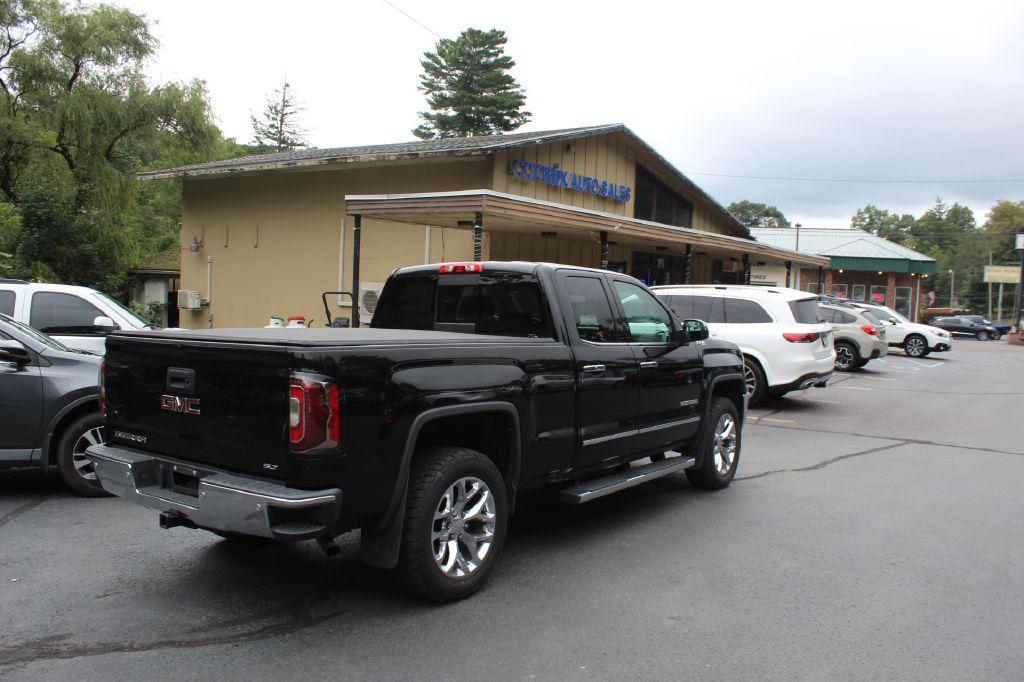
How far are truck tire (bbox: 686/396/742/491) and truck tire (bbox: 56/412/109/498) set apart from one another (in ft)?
16.5

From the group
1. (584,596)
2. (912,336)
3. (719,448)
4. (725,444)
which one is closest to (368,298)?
(725,444)

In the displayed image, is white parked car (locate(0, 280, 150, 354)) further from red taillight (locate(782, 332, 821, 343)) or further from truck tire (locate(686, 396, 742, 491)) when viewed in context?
red taillight (locate(782, 332, 821, 343))

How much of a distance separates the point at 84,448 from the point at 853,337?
1773 cm

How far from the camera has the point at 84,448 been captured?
6188 millimetres

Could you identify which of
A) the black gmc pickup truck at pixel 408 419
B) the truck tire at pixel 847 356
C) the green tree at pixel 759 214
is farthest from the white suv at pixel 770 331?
the green tree at pixel 759 214

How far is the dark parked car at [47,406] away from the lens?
5.92 metres

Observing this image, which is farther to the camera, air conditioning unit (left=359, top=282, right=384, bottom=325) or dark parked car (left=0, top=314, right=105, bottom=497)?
air conditioning unit (left=359, top=282, right=384, bottom=325)

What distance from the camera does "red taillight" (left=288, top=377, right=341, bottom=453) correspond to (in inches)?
139

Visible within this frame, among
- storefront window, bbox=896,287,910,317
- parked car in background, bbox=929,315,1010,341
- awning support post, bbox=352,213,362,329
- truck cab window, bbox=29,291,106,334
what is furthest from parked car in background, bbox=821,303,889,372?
parked car in background, bbox=929,315,1010,341

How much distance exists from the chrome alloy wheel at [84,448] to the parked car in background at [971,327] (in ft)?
169

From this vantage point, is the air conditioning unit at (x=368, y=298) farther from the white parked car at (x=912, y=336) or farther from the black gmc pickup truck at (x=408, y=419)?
the white parked car at (x=912, y=336)

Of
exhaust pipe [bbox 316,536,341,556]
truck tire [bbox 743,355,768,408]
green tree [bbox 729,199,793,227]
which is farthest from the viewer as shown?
green tree [bbox 729,199,793,227]

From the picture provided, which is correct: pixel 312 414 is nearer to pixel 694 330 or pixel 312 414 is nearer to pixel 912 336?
pixel 694 330

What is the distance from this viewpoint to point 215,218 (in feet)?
67.1
